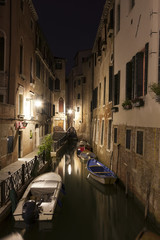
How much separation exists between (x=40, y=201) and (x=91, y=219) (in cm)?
220

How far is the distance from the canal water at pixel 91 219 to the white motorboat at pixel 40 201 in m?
0.44

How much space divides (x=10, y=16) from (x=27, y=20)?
317cm

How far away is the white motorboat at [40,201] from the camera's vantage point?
777 cm

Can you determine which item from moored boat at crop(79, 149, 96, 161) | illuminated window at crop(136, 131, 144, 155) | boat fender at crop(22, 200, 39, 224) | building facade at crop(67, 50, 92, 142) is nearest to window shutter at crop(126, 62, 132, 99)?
illuminated window at crop(136, 131, 144, 155)

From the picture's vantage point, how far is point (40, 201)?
8.51 metres

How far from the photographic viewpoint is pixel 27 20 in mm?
17984

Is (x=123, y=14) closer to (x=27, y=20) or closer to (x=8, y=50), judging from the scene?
(x=8, y=50)

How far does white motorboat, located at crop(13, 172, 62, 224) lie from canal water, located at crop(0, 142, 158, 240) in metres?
0.44

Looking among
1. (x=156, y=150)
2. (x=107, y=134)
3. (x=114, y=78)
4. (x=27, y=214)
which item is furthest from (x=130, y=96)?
(x=27, y=214)

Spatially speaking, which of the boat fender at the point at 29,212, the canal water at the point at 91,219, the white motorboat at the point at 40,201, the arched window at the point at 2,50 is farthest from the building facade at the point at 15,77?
the boat fender at the point at 29,212

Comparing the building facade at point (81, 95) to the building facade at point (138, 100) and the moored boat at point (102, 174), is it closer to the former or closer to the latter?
the moored boat at point (102, 174)

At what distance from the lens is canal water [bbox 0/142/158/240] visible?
764 cm

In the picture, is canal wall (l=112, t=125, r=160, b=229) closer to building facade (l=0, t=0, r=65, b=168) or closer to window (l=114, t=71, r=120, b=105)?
window (l=114, t=71, r=120, b=105)

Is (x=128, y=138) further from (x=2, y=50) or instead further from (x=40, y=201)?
(x=2, y=50)
